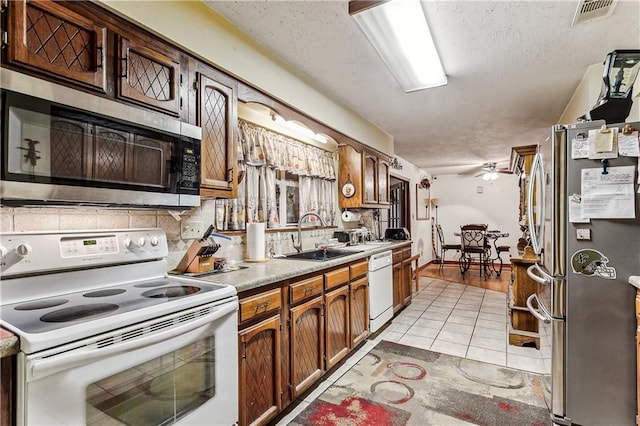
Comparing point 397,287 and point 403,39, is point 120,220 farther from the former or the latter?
point 397,287

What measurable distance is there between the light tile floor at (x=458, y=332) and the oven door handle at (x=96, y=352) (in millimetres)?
1062

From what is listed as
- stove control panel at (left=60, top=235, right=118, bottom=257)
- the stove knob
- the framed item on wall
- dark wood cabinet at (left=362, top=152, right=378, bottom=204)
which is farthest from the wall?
the stove knob

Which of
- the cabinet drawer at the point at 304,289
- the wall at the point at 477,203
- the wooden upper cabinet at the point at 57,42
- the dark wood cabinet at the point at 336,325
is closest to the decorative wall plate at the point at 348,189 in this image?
the dark wood cabinet at the point at 336,325

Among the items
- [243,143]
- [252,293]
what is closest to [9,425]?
[252,293]

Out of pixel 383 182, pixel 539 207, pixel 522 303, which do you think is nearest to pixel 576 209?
pixel 539 207

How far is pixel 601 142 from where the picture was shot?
1.76 metres

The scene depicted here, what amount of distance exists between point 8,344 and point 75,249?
0.59 m

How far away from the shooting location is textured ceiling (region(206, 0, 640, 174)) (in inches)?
76.0

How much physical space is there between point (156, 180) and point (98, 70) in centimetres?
52

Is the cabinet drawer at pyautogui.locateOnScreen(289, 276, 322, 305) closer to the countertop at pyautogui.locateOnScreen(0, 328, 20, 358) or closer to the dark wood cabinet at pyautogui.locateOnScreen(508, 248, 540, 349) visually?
the countertop at pyautogui.locateOnScreen(0, 328, 20, 358)

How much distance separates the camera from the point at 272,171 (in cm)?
287

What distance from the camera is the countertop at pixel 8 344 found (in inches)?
33.9

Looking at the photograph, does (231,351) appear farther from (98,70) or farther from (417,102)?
(417,102)

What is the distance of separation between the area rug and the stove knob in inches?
63.9
